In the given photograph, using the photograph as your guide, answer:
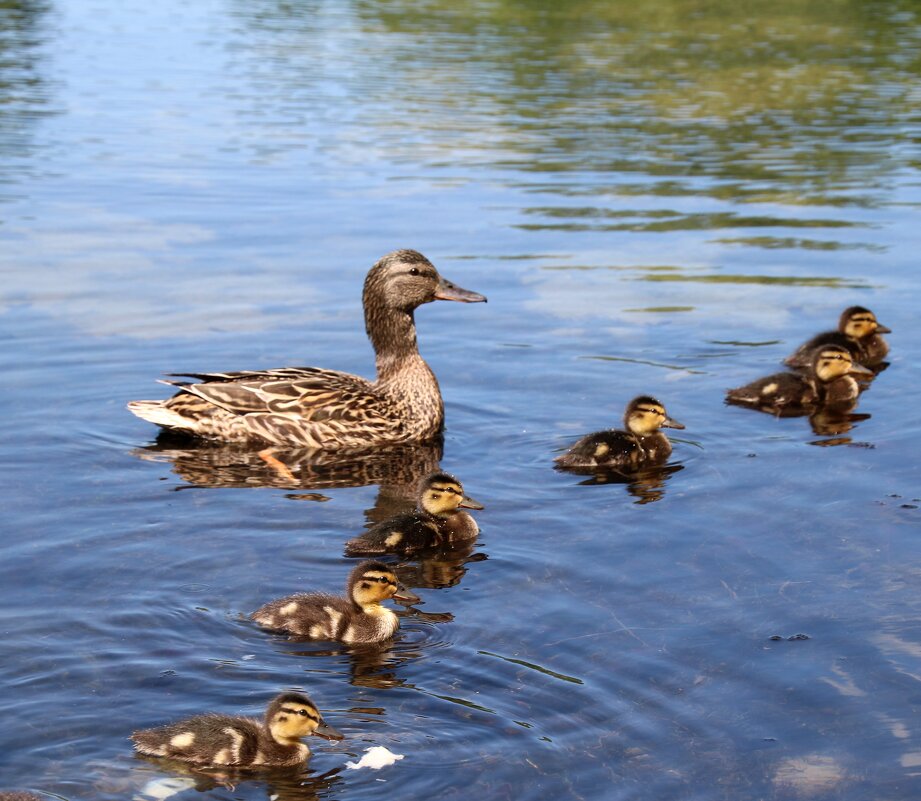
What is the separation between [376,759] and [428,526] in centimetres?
220

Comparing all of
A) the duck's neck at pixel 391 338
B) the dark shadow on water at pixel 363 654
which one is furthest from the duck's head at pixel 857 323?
the dark shadow on water at pixel 363 654

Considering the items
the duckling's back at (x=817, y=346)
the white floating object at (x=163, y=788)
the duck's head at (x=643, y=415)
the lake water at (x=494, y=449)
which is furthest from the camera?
the duckling's back at (x=817, y=346)

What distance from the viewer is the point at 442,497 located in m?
7.25

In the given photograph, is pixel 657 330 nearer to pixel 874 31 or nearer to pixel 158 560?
pixel 158 560

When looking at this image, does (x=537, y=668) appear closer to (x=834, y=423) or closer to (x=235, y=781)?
(x=235, y=781)

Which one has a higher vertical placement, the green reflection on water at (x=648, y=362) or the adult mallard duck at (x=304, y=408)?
the adult mallard duck at (x=304, y=408)

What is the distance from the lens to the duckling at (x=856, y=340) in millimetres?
10305

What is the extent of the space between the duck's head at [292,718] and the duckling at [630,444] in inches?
135

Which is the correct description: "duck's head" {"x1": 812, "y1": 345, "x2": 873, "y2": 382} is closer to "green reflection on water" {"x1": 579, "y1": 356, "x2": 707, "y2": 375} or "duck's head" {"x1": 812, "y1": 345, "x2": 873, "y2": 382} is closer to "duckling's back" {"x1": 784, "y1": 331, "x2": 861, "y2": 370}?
"duckling's back" {"x1": 784, "y1": 331, "x2": 861, "y2": 370}

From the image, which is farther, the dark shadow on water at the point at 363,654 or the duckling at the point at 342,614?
the duckling at the point at 342,614

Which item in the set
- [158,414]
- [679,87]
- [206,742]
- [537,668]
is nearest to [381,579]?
[537,668]

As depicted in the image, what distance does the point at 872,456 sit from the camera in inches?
337

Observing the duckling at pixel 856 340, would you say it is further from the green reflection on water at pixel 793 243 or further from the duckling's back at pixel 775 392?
the green reflection on water at pixel 793 243

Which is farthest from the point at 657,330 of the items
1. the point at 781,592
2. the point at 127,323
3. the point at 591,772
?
the point at 591,772
